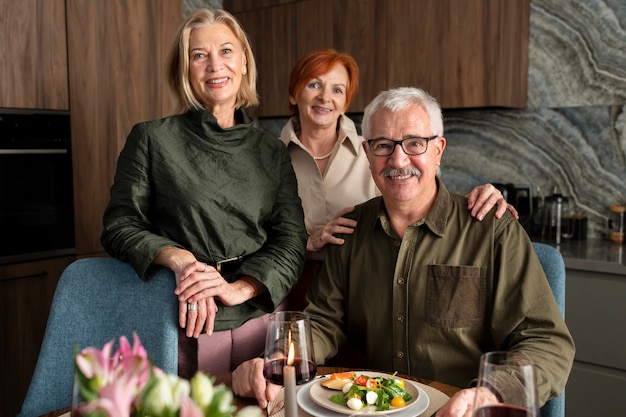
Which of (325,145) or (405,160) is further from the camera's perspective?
(325,145)

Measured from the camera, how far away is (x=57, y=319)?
156cm

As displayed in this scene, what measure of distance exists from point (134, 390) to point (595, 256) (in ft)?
7.92

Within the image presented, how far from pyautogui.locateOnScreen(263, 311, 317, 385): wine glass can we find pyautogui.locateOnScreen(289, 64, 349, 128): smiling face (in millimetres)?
1325

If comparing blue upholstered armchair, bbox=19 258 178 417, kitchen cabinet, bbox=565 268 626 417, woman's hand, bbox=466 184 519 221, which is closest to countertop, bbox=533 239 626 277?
kitchen cabinet, bbox=565 268 626 417

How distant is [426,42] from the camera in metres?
3.20

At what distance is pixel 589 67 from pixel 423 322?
2.06 metres

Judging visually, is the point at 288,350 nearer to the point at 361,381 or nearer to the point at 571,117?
the point at 361,381

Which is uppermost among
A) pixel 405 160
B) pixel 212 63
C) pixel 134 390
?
pixel 212 63

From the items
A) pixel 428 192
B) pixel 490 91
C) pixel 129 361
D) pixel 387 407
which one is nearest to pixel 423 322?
pixel 428 192

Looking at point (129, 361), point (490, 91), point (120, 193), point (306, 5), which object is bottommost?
point (129, 361)

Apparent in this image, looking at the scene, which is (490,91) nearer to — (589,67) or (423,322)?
(589,67)

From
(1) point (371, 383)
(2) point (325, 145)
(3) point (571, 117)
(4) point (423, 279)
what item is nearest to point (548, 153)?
(3) point (571, 117)

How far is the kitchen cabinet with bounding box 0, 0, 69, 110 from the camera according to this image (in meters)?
2.70

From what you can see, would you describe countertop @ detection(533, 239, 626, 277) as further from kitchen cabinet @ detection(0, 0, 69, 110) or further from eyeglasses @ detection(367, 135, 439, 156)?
kitchen cabinet @ detection(0, 0, 69, 110)
